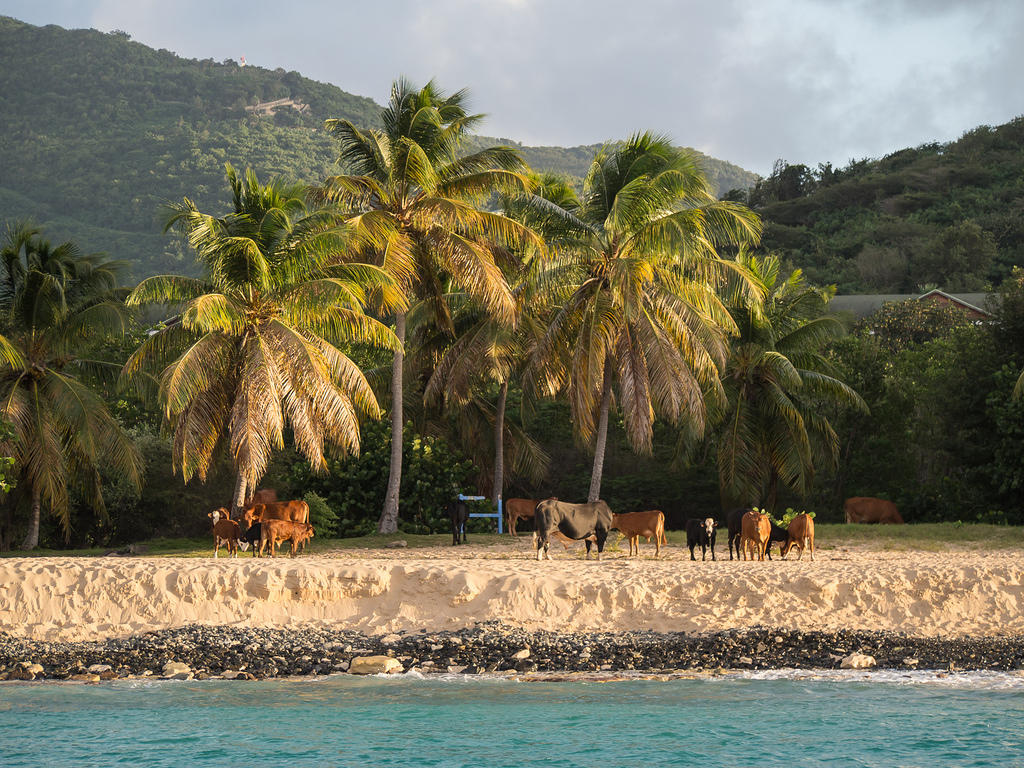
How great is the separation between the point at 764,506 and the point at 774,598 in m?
13.6

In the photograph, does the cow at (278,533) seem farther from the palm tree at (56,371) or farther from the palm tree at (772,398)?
the palm tree at (772,398)

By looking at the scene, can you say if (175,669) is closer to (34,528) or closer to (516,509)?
(516,509)

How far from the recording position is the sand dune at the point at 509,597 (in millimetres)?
15750

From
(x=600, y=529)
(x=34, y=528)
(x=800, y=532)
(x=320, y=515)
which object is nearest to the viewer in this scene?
(x=800, y=532)

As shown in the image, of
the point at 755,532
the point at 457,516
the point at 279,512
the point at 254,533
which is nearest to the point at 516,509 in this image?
the point at 457,516

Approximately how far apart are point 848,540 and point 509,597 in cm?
938

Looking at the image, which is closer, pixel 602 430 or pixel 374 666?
pixel 374 666

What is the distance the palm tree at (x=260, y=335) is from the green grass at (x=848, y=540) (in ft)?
7.93

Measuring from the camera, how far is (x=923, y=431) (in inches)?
1160

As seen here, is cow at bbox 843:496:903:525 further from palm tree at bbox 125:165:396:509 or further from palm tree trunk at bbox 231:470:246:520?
palm tree trunk at bbox 231:470:246:520

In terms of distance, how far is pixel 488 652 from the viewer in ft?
48.3

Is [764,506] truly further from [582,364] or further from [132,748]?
[132,748]

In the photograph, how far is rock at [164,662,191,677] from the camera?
14187 mm

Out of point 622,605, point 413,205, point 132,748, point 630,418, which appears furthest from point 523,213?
point 132,748
